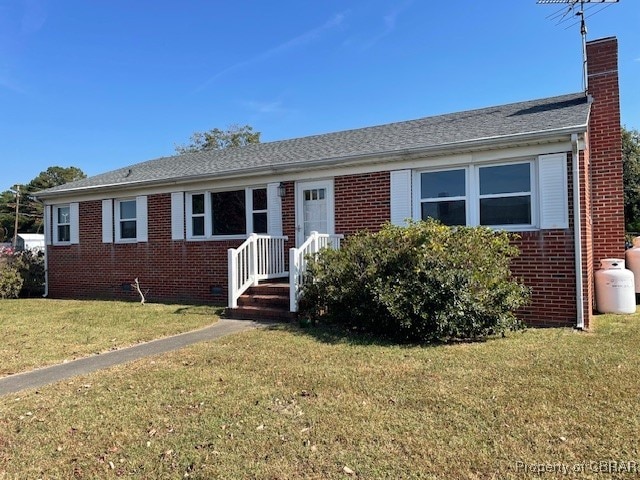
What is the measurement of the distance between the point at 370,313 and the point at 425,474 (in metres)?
3.97

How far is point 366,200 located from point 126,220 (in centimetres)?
740

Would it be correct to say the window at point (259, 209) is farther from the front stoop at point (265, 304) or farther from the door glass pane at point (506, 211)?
the door glass pane at point (506, 211)

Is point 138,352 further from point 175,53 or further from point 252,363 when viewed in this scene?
point 175,53

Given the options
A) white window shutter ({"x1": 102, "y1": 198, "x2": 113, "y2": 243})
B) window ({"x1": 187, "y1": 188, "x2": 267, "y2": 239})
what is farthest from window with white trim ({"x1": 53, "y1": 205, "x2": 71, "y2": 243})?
window ({"x1": 187, "y1": 188, "x2": 267, "y2": 239})

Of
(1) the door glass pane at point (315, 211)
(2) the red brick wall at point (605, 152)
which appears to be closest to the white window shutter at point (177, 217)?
(1) the door glass pane at point (315, 211)

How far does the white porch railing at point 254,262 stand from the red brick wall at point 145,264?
1328mm

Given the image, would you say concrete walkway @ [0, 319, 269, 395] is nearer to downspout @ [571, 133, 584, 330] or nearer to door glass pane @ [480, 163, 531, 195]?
door glass pane @ [480, 163, 531, 195]

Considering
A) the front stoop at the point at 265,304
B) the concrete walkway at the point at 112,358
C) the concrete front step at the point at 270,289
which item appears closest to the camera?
the concrete walkway at the point at 112,358

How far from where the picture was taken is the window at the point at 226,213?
1079 cm

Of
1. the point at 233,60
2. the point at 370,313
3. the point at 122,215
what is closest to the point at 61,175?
the point at 233,60

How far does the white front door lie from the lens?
9.87 m

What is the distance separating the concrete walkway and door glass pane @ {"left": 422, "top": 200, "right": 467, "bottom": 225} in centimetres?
390

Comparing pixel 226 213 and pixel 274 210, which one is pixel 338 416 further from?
pixel 226 213

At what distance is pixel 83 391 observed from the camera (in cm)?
446
